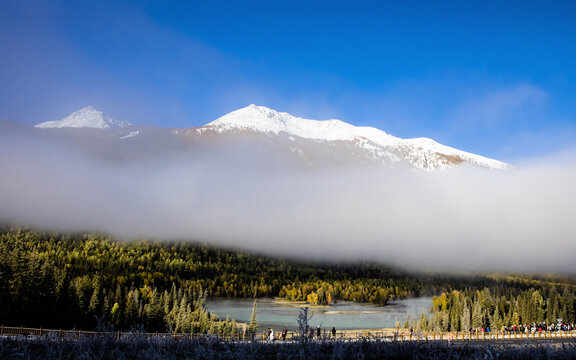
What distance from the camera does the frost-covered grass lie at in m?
8.20

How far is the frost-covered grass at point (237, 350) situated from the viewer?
8.20 meters

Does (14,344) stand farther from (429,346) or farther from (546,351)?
(546,351)

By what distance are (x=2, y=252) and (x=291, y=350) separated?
77923mm

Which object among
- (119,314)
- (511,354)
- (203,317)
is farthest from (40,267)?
(511,354)

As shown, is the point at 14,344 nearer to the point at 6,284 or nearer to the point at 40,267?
the point at 6,284

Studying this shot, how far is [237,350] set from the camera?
9102 millimetres

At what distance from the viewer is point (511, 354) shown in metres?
8.80

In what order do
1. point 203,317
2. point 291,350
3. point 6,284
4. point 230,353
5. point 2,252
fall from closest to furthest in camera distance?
point 230,353 < point 291,350 < point 6,284 < point 2,252 < point 203,317

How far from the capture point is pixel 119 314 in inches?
4434

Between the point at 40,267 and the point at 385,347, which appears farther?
the point at 40,267

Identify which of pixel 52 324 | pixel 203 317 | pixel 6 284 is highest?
pixel 6 284

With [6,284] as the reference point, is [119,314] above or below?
below

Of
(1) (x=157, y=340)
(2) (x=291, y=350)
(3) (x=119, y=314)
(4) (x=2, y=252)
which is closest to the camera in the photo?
(2) (x=291, y=350)

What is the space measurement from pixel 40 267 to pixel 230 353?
258 ft
